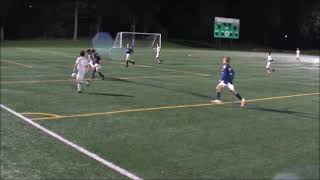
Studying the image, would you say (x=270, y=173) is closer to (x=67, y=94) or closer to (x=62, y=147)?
(x=62, y=147)

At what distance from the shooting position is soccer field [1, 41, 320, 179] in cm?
1042

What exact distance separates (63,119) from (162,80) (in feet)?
54.4

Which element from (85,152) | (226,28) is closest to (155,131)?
(85,152)

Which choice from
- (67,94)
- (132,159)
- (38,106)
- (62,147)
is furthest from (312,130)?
(67,94)

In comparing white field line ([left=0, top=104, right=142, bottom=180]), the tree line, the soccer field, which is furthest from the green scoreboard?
white field line ([left=0, top=104, right=142, bottom=180])

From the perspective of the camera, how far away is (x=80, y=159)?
11328 mm

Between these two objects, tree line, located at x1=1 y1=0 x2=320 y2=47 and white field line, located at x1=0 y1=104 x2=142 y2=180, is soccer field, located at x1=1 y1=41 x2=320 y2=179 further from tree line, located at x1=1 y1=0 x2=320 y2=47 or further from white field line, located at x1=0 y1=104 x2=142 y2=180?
tree line, located at x1=1 y1=0 x2=320 y2=47

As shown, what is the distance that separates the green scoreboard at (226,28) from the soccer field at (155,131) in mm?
805

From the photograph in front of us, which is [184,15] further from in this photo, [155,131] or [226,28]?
[155,131]

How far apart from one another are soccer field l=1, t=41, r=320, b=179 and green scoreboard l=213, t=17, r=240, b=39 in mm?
805

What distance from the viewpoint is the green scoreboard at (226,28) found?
4396mm

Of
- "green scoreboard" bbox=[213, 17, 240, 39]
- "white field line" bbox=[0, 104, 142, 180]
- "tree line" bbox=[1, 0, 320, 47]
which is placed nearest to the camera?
"tree line" bbox=[1, 0, 320, 47]

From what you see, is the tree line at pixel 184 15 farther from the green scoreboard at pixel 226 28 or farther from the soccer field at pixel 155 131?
the soccer field at pixel 155 131

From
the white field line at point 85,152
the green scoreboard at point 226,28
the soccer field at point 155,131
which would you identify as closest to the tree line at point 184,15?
the green scoreboard at point 226,28
